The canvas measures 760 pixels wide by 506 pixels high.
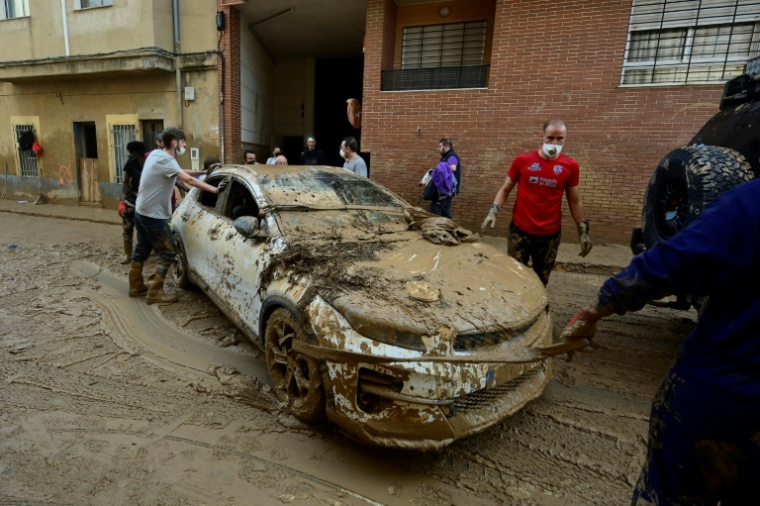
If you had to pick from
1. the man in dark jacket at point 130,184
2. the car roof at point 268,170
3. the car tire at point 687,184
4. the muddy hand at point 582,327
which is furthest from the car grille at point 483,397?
the man in dark jacket at point 130,184

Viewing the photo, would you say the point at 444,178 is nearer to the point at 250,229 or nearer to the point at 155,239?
the point at 250,229

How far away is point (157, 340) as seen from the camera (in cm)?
365

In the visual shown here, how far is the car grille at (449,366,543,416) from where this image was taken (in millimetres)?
2102

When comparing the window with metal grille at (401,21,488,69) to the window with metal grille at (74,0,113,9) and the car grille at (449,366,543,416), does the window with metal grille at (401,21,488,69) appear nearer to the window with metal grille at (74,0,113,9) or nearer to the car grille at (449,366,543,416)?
the car grille at (449,366,543,416)

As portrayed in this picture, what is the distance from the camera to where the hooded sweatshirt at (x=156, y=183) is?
14.7ft

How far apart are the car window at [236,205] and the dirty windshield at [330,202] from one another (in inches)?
17.5

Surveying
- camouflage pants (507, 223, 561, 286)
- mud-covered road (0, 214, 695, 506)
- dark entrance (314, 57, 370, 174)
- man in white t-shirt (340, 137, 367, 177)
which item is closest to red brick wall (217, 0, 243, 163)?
dark entrance (314, 57, 370, 174)

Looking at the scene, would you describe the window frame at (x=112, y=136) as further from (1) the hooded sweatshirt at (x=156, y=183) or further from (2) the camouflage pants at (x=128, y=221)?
(1) the hooded sweatshirt at (x=156, y=183)

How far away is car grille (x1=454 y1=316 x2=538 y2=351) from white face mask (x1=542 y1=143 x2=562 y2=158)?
6.86 feet

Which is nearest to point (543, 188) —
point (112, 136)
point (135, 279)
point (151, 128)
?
point (135, 279)

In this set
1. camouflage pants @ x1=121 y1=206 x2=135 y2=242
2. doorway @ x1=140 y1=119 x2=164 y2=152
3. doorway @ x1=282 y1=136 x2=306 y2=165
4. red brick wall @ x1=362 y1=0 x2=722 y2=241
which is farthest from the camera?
doorway @ x1=282 y1=136 x2=306 y2=165

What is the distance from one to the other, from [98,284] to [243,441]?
3899 millimetres

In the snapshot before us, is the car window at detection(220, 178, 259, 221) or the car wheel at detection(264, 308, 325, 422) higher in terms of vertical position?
the car window at detection(220, 178, 259, 221)

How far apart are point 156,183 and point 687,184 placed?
4.98m
